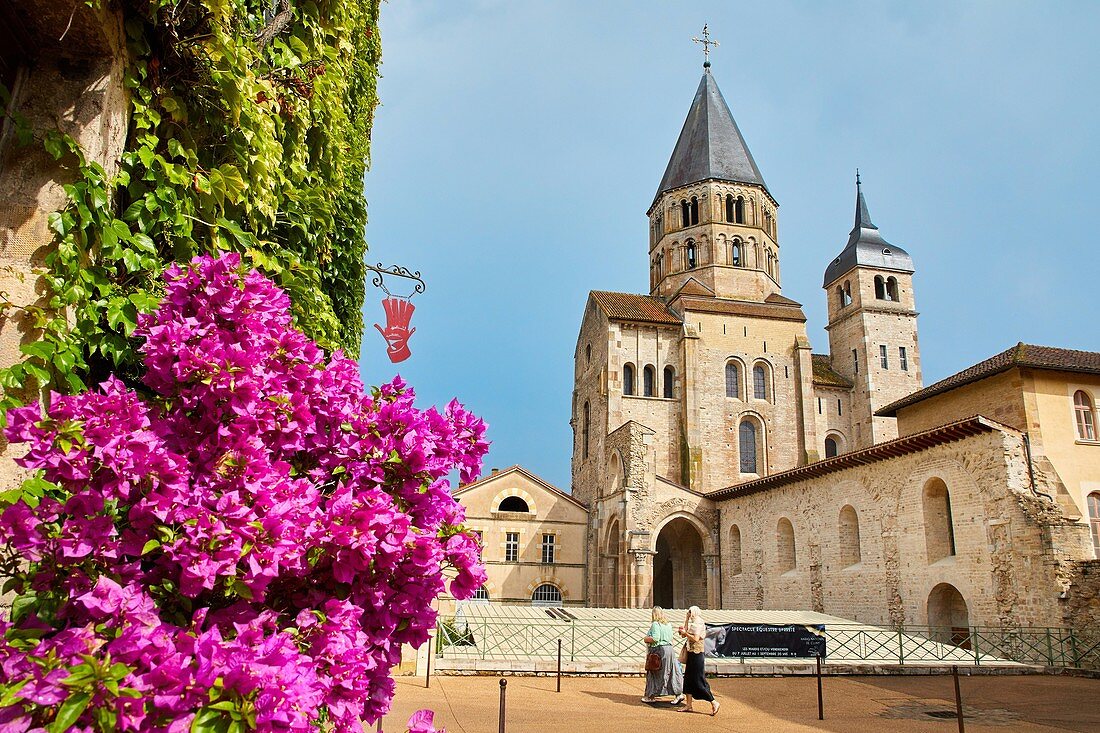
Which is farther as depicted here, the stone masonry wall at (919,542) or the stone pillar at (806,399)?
the stone pillar at (806,399)

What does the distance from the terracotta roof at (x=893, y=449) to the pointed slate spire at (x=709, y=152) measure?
2285 cm

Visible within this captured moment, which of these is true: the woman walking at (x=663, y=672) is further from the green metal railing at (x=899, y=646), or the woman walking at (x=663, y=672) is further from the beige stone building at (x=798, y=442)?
the beige stone building at (x=798, y=442)

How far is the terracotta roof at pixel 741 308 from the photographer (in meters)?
38.3

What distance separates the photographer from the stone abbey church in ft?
57.9

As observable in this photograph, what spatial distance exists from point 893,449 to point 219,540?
69.1ft

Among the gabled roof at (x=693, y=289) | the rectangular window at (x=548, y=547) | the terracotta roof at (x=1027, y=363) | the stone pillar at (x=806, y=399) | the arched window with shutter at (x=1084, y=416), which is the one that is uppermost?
the gabled roof at (x=693, y=289)

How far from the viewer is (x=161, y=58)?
361 cm

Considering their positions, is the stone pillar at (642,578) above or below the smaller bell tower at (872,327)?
below

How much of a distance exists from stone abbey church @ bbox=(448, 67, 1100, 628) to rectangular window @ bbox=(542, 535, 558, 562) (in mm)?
101

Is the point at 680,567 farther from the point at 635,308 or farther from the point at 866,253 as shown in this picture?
the point at 866,253

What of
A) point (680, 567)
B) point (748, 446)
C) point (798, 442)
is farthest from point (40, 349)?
point (798, 442)

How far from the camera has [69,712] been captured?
1.51m

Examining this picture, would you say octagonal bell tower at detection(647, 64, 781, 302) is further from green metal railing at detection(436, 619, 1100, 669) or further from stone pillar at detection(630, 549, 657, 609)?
green metal railing at detection(436, 619, 1100, 669)

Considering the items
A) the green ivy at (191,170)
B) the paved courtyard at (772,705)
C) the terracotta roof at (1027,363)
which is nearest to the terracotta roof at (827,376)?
the terracotta roof at (1027,363)
